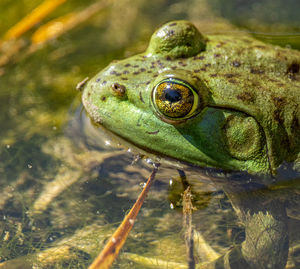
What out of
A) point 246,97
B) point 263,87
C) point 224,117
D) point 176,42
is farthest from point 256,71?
point 176,42

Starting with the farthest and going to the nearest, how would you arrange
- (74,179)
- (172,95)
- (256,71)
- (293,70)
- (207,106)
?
1. (74,179)
2. (293,70)
3. (256,71)
4. (207,106)
5. (172,95)

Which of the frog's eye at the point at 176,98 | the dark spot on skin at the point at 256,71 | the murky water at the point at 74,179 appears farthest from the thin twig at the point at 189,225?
the dark spot on skin at the point at 256,71

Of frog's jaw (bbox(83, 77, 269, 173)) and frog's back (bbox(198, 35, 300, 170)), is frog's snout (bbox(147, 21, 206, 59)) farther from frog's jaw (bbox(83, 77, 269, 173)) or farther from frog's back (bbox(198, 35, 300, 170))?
frog's jaw (bbox(83, 77, 269, 173))

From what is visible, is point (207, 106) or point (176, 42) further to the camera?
point (176, 42)

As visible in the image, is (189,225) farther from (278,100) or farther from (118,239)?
(278,100)

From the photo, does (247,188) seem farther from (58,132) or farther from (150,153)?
(58,132)

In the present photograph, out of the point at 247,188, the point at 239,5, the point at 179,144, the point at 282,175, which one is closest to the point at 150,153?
the point at 179,144

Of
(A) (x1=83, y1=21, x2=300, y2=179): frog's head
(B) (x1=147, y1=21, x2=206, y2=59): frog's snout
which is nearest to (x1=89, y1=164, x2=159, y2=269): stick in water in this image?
(A) (x1=83, y1=21, x2=300, y2=179): frog's head
